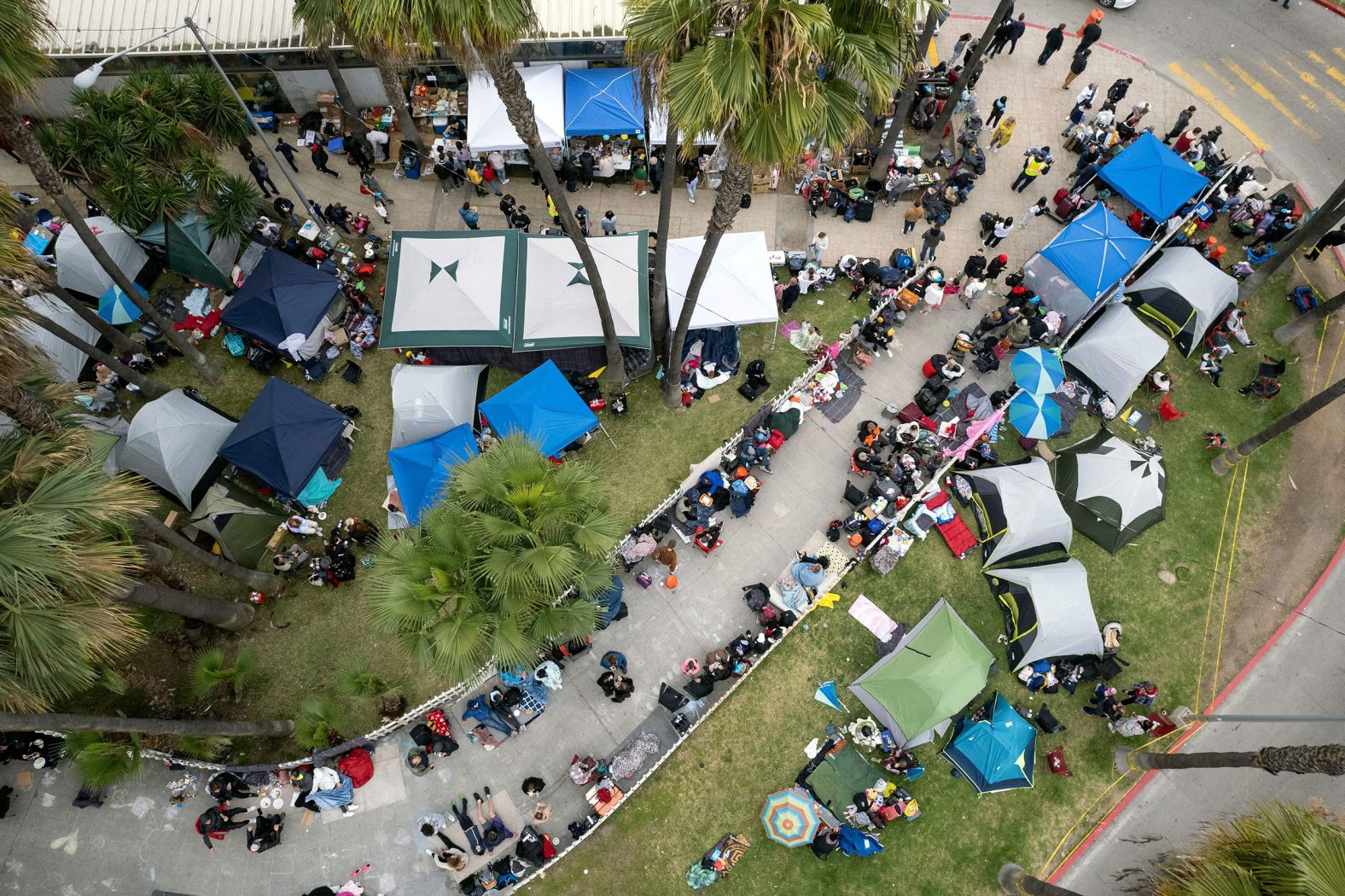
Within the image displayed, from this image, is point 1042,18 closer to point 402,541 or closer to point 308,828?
point 402,541

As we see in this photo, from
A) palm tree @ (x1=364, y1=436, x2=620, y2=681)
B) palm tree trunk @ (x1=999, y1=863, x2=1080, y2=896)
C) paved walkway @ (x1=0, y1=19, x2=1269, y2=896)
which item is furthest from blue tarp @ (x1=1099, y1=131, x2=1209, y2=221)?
palm tree @ (x1=364, y1=436, x2=620, y2=681)

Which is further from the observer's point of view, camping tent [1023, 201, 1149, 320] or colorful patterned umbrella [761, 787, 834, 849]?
camping tent [1023, 201, 1149, 320]

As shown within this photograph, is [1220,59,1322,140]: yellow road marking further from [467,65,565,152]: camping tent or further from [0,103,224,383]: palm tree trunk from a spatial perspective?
[0,103,224,383]: palm tree trunk

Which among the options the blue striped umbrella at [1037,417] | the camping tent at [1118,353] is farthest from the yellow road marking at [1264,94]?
the blue striped umbrella at [1037,417]

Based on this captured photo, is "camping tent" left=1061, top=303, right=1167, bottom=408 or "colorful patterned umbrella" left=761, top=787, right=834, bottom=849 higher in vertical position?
"camping tent" left=1061, top=303, right=1167, bottom=408

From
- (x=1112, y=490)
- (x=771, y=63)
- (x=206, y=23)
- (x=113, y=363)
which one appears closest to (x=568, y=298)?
(x=771, y=63)

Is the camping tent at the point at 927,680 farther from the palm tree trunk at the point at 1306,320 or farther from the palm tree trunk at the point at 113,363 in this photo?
the palm tree trunk at the point at 113,363
